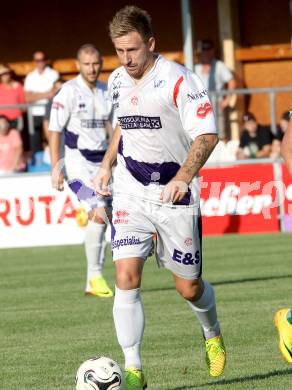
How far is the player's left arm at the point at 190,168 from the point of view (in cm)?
729

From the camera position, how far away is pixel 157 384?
308 inches

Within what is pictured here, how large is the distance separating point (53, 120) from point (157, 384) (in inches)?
232

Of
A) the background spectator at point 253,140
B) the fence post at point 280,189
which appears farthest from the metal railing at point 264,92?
the fence post at point 280,189

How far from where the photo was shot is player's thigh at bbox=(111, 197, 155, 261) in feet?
25.2

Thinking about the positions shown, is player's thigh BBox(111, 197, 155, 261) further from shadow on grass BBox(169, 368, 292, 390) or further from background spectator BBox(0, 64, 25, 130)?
background spectator BBox(0, 64, 25, 130)

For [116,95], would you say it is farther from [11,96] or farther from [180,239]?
[11,96]

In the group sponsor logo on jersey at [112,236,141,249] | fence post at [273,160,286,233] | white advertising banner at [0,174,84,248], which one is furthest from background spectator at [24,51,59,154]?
sponsor logo on jersey at [112,236,141,249]

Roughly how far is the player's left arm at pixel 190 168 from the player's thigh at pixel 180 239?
39 centimetres

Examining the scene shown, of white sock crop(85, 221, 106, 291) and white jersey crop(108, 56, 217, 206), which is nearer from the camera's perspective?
→ white jersey crop(108, 56, 217, 206)

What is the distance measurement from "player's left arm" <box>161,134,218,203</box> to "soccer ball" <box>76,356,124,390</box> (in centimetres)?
103

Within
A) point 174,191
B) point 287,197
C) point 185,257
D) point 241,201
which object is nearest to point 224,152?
point 241,201

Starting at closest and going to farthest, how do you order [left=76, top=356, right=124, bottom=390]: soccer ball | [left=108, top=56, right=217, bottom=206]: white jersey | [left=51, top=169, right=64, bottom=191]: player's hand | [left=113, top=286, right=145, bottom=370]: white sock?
[left=76, top=356, right=124, bottom=390]: soccer ball < [left=113, top=286, right=145, bottom=370]: white sock < [left=108, top=56, right=217, bottom=206]: white jersey < [left=51, top=169, right=64, bottom=191]: player's hand

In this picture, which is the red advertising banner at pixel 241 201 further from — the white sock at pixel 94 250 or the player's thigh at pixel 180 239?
the player's thigh at pixel 180 239

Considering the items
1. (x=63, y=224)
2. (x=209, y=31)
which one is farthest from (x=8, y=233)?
(x=209, y=31)
